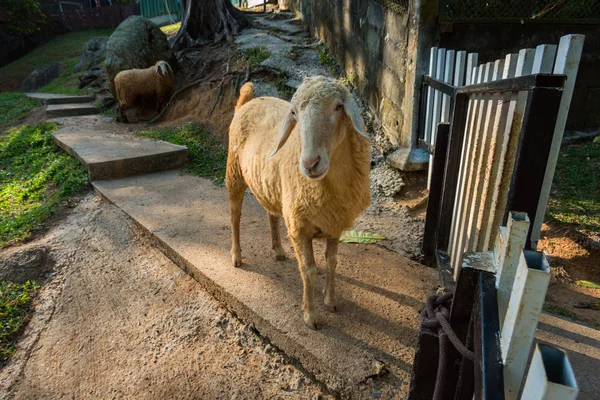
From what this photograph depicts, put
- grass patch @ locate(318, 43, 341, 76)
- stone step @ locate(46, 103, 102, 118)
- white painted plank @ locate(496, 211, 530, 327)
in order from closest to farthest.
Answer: white painted plank @ locate(496, 211, 530, 327), grass patch @ locate(318, 43, 341, 76), stone step @ locate(46, 103, 102, 118)

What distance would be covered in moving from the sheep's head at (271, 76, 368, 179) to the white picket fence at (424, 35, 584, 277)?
29.9 inches

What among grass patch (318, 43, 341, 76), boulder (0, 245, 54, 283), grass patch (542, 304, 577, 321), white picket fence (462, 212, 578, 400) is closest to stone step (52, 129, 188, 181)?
boulder (0, 245, 54, 283)

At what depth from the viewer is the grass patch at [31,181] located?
15.8 ft

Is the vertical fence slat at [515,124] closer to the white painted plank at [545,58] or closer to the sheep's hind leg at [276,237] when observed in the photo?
the white painted plank at [545,58]

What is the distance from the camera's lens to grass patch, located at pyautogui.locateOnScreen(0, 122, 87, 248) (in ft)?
15.8

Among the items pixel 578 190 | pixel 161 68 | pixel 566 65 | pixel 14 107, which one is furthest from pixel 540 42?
pixel 14 107

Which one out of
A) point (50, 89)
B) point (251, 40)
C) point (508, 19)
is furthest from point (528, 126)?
point (50, 89)

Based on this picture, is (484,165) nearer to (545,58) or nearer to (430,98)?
(545,58)

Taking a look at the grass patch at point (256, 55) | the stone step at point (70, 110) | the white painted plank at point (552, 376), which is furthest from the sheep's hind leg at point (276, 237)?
the stone step at point (70, 110)

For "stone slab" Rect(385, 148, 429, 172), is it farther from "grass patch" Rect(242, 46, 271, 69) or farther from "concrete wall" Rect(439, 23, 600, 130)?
"grass patch" Rect(242, 46, 271, 69)

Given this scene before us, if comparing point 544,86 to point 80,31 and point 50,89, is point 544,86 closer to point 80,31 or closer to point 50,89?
point 50,89

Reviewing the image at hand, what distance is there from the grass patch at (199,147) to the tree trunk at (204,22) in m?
4.06

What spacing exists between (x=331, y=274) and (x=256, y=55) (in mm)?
6878

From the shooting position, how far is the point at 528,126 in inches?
56.5
